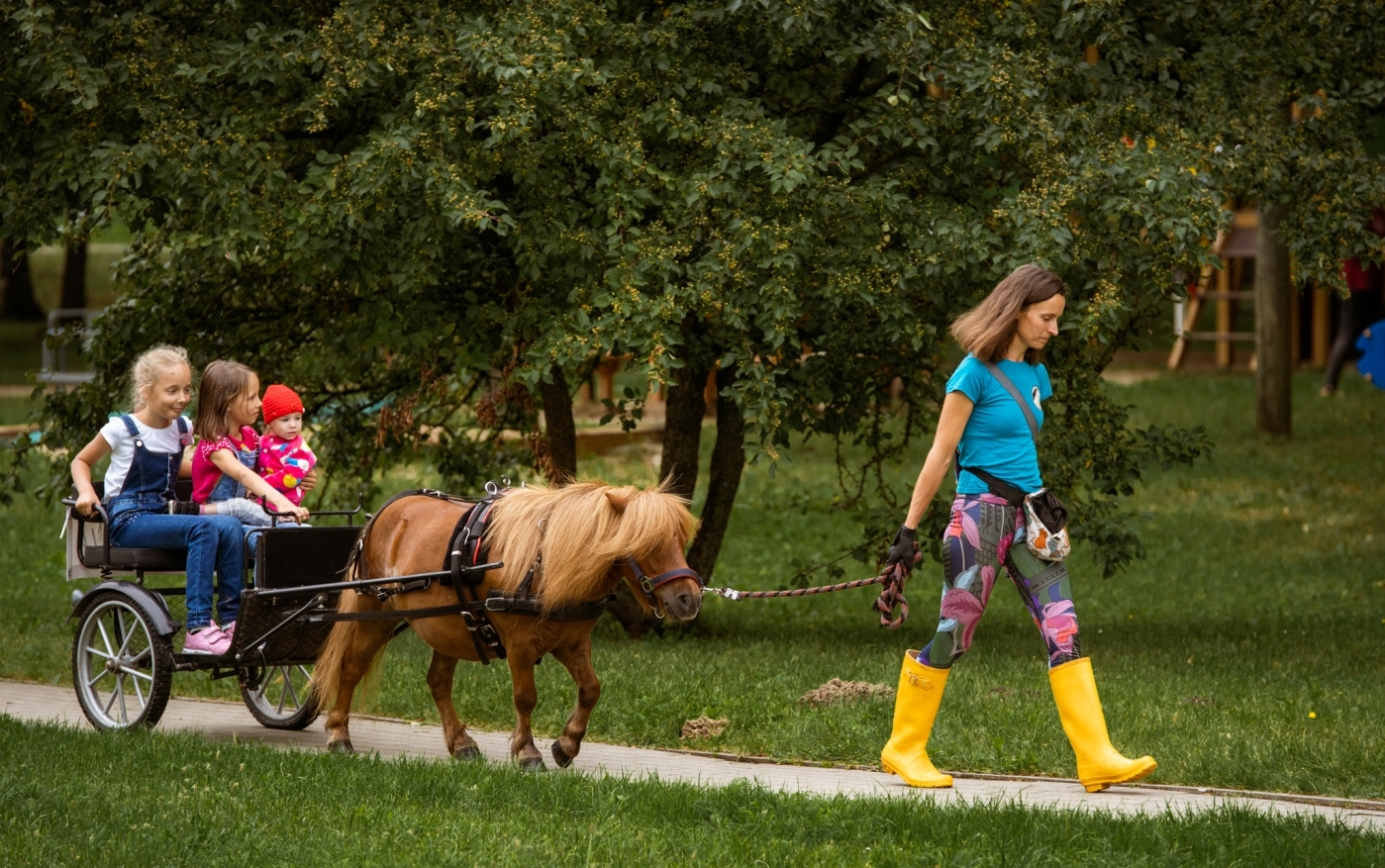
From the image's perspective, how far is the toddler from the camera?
306 inches

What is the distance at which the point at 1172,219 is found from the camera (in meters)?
8.48

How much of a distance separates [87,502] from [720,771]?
317 cm

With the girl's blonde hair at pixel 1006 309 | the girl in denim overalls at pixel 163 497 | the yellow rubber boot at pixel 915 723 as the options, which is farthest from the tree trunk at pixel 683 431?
the girl's blonde hair at pixel 1006 309

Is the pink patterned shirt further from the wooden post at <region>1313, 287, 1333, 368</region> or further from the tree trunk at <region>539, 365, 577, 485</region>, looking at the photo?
the wooden post at <region>1313, 287, 1333, 368</region>

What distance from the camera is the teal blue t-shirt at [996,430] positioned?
20.9 ft

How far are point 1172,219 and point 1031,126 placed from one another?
3.00 feet

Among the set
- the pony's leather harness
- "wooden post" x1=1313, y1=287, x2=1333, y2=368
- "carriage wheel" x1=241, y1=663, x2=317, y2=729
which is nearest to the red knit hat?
the pony's leather harness

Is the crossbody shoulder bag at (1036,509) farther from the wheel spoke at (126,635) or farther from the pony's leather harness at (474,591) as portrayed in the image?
the wheel spoke at (126,635)

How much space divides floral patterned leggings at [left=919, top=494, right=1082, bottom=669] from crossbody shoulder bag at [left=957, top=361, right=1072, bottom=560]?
0.04m

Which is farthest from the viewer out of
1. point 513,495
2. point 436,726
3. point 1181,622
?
point 1181,622

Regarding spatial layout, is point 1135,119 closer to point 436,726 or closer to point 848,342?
point 848,342

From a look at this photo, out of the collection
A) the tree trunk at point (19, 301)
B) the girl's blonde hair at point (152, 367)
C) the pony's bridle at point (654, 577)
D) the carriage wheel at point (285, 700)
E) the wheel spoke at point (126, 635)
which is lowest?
the carriage wheel at point (285, 700)

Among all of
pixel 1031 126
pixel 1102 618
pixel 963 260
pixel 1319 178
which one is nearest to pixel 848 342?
pixel 963 260

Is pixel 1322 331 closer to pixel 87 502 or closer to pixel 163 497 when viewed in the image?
pixel 163 497
